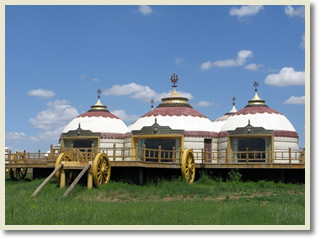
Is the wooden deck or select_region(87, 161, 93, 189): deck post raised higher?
the wooden deck

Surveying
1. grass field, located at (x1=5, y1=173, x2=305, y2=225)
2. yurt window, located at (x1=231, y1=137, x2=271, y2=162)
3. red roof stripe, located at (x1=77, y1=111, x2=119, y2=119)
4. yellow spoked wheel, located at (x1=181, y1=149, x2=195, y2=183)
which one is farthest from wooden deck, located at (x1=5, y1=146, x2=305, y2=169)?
red roof stripe, located at (x1=77, y1=111, x2=119, y2=119)

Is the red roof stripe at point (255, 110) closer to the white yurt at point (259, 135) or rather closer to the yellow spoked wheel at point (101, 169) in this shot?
the white yurt at point (259, 135)

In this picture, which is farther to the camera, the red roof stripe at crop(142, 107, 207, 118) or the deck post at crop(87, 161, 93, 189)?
the red roof stripe at crop(142, 107, 207, 118)

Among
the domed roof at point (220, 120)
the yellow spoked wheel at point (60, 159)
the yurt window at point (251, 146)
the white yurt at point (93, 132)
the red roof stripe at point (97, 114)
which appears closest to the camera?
the yellow spoked wheel at point (60, 159)

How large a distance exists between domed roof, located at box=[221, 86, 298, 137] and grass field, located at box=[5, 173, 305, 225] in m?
4.43

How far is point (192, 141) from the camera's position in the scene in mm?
27281

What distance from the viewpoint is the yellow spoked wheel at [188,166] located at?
2281cm

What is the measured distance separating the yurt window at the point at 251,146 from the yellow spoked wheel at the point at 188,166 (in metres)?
3.75

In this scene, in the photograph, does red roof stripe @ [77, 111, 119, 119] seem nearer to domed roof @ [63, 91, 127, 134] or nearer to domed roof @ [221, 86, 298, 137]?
domed roof @ [63, 91, 127, 134]

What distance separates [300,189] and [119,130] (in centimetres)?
1253

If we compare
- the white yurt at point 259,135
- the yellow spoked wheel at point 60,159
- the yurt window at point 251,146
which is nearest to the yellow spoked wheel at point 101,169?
the yellow spoked wheel at point 60,159

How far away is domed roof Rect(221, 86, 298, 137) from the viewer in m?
27.2
